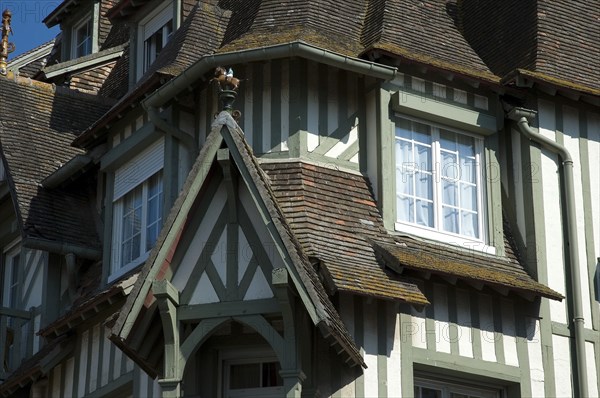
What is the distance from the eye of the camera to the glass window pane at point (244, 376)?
20734 millimetres

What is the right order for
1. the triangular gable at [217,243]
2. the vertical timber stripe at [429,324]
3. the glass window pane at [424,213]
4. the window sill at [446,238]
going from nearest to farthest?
the triangular gable at [217,243], the vertical timber stripe at [429,324], the window sill at [446,238], the glass window pane at [424,213]

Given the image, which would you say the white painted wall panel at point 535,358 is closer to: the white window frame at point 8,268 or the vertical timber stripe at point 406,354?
the vertical timber stripe at point 406,354

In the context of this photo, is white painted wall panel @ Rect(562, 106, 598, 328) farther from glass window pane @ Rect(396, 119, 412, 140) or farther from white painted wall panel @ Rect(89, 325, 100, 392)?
white painted wall panel @ Rect(89, 325, 100, 392)

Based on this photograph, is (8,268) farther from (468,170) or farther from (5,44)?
(468,170)

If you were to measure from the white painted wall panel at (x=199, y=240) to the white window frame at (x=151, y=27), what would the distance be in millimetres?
5978

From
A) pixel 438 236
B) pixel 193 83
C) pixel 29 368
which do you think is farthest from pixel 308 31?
pixel 29 368

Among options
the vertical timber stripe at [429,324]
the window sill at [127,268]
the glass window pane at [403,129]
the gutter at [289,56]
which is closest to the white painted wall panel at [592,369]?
the vertical timber stripe at [429,324]

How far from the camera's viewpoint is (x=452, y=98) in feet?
75.5

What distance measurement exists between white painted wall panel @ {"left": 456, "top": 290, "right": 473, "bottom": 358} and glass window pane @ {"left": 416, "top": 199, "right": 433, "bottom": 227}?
3.87 ft

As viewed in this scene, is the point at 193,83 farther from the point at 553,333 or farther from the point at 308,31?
the point at 553,333

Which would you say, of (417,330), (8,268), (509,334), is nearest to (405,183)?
(417,330)

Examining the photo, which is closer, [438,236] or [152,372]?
[152,372]

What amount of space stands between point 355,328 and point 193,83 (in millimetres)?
4320

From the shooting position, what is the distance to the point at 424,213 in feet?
73.5
